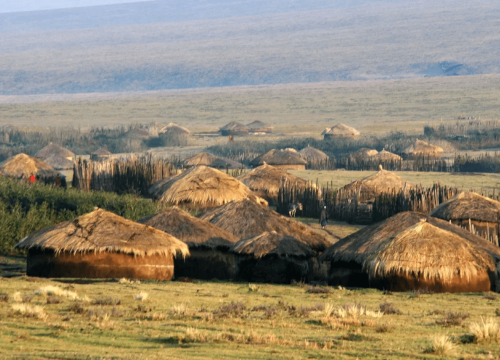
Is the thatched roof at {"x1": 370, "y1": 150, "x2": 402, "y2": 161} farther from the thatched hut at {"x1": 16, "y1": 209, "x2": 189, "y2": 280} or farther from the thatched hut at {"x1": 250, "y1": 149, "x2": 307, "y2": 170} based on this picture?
the thatched hut at {"x1": 16, "y1": 209, "x2": 189, "y2": 280}

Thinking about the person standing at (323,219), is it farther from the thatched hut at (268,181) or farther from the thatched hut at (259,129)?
the thatched hut at (259,129)

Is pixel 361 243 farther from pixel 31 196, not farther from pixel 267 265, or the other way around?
pixel 31 196

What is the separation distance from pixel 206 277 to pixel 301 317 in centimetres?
741

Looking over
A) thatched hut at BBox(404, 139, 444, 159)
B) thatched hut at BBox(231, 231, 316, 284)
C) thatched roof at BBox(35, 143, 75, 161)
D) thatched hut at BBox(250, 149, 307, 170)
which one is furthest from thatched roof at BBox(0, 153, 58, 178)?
thatched hut at BBox(404, 139, 444, 159)

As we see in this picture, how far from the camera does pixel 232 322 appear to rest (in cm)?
1390

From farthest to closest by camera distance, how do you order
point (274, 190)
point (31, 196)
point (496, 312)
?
point (274, 190) → point (31, 196) → point (496, 312)

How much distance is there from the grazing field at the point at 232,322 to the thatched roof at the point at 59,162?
33.4 m

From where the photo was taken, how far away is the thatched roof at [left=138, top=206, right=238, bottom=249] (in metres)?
22.0

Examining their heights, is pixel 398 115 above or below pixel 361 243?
below

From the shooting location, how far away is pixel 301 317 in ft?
48.3

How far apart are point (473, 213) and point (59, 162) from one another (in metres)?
31.5

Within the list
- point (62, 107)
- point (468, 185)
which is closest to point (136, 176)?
point (468, 185)

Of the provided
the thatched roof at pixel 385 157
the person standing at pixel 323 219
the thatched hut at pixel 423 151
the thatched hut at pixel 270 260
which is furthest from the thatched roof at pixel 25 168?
the thatched hut at pixel 423 151

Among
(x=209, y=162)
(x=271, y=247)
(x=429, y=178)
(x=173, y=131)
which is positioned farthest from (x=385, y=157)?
(x=271, y=247)
